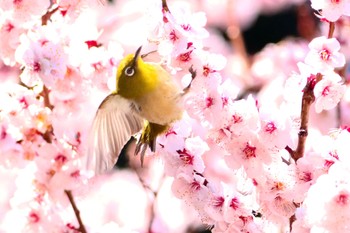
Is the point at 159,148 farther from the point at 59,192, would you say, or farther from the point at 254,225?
the point at 59,192

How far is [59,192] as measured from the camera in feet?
6.64

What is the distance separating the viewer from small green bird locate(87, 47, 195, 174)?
1.66m

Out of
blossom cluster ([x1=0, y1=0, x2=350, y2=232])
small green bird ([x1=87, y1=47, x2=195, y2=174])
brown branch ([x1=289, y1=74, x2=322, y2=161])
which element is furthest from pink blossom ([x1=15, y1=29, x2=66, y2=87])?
brown branch ([x1=289, y1=74, x2=322, y2=161])

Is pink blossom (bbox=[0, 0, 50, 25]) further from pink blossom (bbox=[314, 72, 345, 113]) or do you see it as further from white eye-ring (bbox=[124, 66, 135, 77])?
pink blossom (bbox=[314, 72, 345, 113])

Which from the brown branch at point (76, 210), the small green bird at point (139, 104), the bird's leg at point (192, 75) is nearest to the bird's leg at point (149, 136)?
the small green bird at point (139, 104)

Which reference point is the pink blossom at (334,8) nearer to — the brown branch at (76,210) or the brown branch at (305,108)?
the brown branch at (305,108)

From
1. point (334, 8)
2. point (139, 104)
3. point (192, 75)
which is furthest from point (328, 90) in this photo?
point (139, 104)

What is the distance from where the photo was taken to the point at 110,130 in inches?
65.0

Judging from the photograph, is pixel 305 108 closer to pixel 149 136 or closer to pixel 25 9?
pixel 149 136

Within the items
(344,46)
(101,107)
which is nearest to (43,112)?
(101,107)

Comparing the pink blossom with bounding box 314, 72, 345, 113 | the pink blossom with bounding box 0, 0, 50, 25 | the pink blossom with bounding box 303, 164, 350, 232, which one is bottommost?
the pink blossom with bounding box 303, 164, 350, 232

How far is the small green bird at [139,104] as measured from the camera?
1656 millimetres

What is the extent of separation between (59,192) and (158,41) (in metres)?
0.55

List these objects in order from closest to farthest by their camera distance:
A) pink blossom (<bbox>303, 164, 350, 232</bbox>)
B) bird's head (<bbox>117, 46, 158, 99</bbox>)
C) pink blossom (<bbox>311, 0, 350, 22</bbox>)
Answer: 1. pink blossom (<bbox>303, 164, 350, 232</bbox>)
2. pink blossom (<bbox>311, 0, 350, 22</bbox>)
3. bird's head (<bbox>117, 46, 158, 99</bbox>)
